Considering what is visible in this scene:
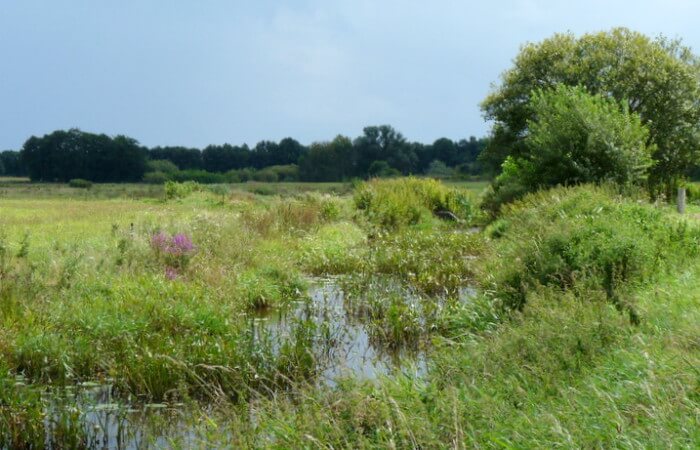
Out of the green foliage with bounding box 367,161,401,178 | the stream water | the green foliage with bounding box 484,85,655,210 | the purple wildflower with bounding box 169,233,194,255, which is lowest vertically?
the stream water

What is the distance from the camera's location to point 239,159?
80.1 m

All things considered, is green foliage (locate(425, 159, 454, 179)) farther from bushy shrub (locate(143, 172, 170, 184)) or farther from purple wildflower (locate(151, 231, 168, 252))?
purple wildflower (locate(151, 231, 168, 252))

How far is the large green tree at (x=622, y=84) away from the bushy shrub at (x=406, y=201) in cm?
812

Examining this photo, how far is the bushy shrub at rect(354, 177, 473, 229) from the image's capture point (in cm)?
2727

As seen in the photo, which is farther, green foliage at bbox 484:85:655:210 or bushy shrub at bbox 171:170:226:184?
bushy shrub at bbox 171:170:226:184

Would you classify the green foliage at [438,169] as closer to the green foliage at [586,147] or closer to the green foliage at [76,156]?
the green foliage at [76,156]

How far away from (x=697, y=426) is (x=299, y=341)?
460 cm

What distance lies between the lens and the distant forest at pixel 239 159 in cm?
6538

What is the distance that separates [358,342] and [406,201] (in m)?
19.4

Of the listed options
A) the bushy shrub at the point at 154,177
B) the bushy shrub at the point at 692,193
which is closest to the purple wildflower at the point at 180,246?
the bushy shrub at the point at 692,193

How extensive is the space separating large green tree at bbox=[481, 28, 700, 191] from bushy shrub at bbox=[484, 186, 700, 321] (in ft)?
84.1

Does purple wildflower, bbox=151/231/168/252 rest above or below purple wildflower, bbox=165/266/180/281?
above

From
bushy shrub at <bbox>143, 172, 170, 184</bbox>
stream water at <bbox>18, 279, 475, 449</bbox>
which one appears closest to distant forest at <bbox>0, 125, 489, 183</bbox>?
bushy shrub at <bbox>143, 172, 170, 184</bbox>

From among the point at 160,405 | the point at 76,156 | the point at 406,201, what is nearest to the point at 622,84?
the point at 406,201
